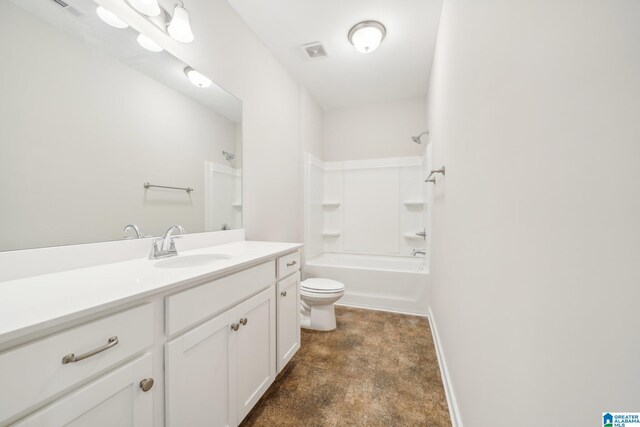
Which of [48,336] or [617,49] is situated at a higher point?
[617,49]

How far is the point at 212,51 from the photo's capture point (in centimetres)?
160

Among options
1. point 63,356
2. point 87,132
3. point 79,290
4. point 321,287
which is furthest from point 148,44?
point 321,287

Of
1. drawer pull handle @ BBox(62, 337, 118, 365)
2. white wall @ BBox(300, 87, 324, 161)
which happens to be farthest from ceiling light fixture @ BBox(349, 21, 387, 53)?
drawer pull handle @ BBox(62, 337, 118, 365)

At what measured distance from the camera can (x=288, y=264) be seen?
154 centimetres

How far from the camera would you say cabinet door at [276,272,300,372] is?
1.43 meters

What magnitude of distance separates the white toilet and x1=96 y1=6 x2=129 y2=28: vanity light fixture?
1.97 metres

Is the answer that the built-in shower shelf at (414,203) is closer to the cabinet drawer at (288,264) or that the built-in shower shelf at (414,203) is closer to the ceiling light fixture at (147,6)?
the cabinet drawer at (288,264)

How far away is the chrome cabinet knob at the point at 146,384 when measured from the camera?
0.69 metres

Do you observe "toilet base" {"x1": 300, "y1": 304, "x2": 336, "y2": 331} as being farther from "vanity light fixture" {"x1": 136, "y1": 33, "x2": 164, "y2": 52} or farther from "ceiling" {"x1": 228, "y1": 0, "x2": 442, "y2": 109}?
"ceiling" {"x1": 228, "y1": 0, "x2": 442, "y2": 109}

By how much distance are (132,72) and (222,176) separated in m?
0.71

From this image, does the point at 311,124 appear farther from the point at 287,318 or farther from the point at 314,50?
the point at 287,318

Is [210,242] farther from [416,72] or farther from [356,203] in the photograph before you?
[416,72]

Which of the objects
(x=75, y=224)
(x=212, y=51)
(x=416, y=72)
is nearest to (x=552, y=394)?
(x=75, y=224)

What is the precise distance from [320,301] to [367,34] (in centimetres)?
224
